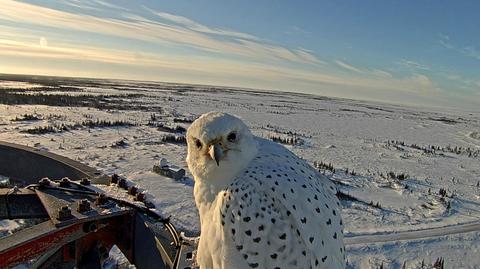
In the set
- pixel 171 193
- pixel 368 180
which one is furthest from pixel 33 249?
pixel 368 180

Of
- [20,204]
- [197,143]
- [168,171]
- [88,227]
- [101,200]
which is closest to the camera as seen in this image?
[197,143]

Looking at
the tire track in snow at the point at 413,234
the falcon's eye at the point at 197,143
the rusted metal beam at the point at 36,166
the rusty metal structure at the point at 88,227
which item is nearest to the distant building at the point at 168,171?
the rusted metal beam at the point at 36,166

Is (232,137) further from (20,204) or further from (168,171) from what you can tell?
(168,171)

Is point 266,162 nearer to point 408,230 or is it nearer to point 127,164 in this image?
point 408,230

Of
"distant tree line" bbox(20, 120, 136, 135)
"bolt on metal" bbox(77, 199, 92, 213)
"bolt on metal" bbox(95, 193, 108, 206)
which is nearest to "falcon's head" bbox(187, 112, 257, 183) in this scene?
"bolt on metal" bbox(77, 199, 92, 213)

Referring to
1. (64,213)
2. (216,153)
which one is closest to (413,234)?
(216,153)

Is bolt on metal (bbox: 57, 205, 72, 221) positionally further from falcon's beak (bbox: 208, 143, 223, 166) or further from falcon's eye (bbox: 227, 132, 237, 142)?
falcon's eye (bbox: 227, 132, 237, 142)
